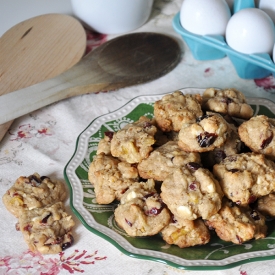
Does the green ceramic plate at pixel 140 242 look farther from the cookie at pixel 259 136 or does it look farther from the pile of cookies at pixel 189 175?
the cookie at pixel 259 136

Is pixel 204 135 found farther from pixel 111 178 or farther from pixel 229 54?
pixel 229 54

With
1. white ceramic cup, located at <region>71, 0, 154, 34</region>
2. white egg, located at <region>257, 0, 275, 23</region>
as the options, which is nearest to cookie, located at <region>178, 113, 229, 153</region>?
white egg, located at <region>257, 0, 275, 23</region>

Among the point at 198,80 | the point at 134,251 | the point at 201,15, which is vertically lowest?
the point at 198,80

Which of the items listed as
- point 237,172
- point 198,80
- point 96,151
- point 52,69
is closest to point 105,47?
point 52,69

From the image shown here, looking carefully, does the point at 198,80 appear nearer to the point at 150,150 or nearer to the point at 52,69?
the point at 52,69

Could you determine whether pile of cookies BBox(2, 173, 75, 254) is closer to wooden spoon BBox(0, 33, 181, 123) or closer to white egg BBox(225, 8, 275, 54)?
wooden spoon BBox(0, 33, 181, 123)
